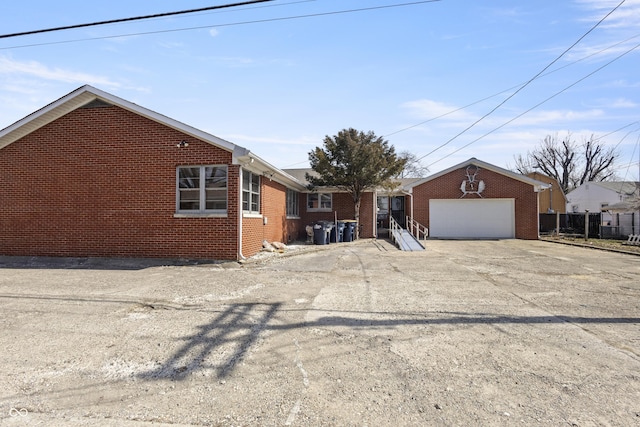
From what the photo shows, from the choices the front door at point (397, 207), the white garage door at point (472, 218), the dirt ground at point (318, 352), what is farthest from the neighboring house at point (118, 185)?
the front door at point (397, 207)

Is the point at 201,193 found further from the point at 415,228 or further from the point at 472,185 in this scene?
the point at 472,185

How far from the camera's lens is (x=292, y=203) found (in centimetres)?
1952

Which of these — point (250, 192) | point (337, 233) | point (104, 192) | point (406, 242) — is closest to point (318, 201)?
point (337, 233)

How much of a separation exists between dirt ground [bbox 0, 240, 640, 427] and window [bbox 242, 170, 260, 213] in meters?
4.16

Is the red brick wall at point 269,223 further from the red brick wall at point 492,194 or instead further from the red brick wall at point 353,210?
the red brick wall at point 492,194

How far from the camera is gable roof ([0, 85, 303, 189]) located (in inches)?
409

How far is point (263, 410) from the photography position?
296 centimetres

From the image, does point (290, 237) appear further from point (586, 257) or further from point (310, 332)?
point (310, 332)

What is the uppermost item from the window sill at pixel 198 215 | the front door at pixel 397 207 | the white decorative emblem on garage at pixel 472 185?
the white decorative emblem on garage at pixel 472 185

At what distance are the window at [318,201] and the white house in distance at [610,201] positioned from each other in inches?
729

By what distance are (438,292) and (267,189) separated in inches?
338

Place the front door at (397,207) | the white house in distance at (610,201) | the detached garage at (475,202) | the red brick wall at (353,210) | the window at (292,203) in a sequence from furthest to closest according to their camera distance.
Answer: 1. the white house in distance at (610,201)
2. the front door at (397,207)
3. the detached garage at (475,202)
4. the red brick wall at (353,210)
5. the window at (292,203)

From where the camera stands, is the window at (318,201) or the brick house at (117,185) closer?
the brick house at (117,185)

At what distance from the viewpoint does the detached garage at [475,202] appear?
21.5 meters
